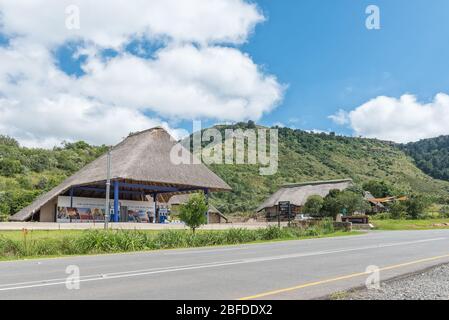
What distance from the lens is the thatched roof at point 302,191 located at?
7350cm

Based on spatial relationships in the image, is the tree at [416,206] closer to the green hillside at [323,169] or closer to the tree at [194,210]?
the green hillside at [323,169]

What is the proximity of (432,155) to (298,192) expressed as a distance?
7730 centimetres

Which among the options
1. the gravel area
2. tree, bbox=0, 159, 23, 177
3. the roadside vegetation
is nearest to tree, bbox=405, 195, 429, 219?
the roadside vegetation

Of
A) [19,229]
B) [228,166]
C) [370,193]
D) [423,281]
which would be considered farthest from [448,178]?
[423,281]

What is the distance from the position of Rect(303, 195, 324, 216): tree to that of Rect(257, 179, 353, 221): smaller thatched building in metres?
10.1

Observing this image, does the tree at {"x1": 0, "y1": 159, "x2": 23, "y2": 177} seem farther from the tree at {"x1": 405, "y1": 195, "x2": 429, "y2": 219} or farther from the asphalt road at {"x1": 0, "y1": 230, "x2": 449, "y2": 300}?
the asphalt road at {"x1": 0, "y1": 230, "x2": 449, "y2": 300}

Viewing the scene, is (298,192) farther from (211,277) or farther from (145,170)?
(211,277)

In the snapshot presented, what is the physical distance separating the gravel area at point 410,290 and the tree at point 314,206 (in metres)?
50.5

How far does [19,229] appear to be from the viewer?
90.5ft

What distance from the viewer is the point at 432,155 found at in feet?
443
